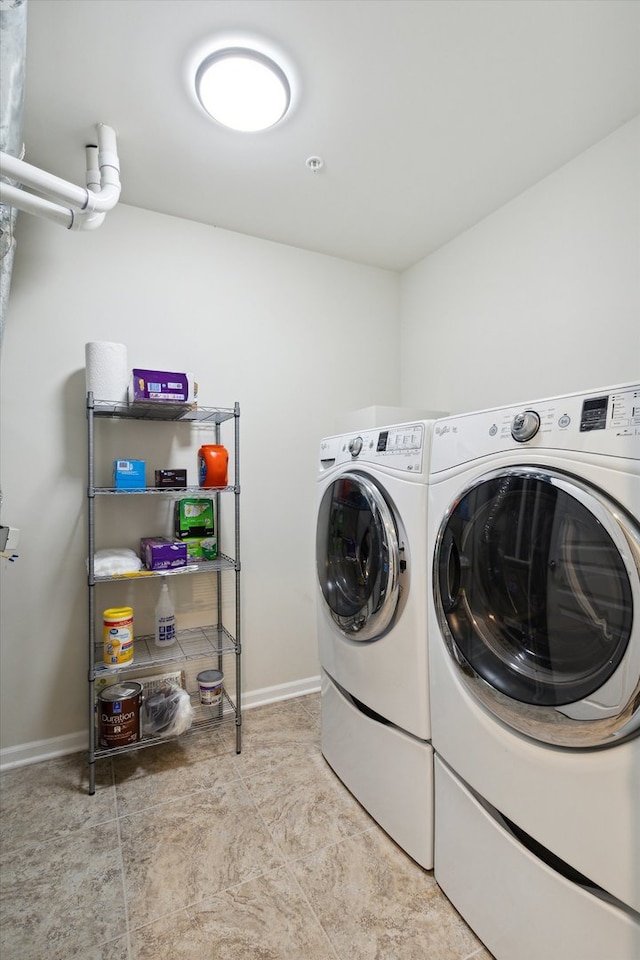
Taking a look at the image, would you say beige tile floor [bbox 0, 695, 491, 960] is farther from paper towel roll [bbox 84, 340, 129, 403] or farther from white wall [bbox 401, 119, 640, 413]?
white wall [bbox 401, 119, 640, 413]

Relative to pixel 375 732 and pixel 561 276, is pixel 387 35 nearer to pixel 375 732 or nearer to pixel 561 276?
pixel 561 276

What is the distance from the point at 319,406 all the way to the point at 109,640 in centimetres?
153

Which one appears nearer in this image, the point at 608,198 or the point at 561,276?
the point at 608,198

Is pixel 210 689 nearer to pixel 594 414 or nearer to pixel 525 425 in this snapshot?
pixel 525 425

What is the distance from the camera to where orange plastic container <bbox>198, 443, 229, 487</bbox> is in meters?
2.01

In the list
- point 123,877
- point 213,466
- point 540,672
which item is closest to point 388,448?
point 540,672

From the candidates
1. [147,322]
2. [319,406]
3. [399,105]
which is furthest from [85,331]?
[399,105]

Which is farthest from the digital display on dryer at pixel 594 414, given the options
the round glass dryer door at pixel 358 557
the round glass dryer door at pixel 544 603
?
the round glass dryer door at pixel 358 557

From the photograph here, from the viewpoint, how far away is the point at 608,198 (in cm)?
166

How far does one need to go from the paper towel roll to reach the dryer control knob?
4.89ft

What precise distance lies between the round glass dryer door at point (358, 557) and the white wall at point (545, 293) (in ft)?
3.17

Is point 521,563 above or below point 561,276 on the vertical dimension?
below

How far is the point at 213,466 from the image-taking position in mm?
2006

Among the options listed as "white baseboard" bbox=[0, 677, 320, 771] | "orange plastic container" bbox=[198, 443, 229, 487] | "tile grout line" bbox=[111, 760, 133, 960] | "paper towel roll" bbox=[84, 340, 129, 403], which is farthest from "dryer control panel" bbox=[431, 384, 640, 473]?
"white baseboard" bbox=[0, 677, 320, 771]
